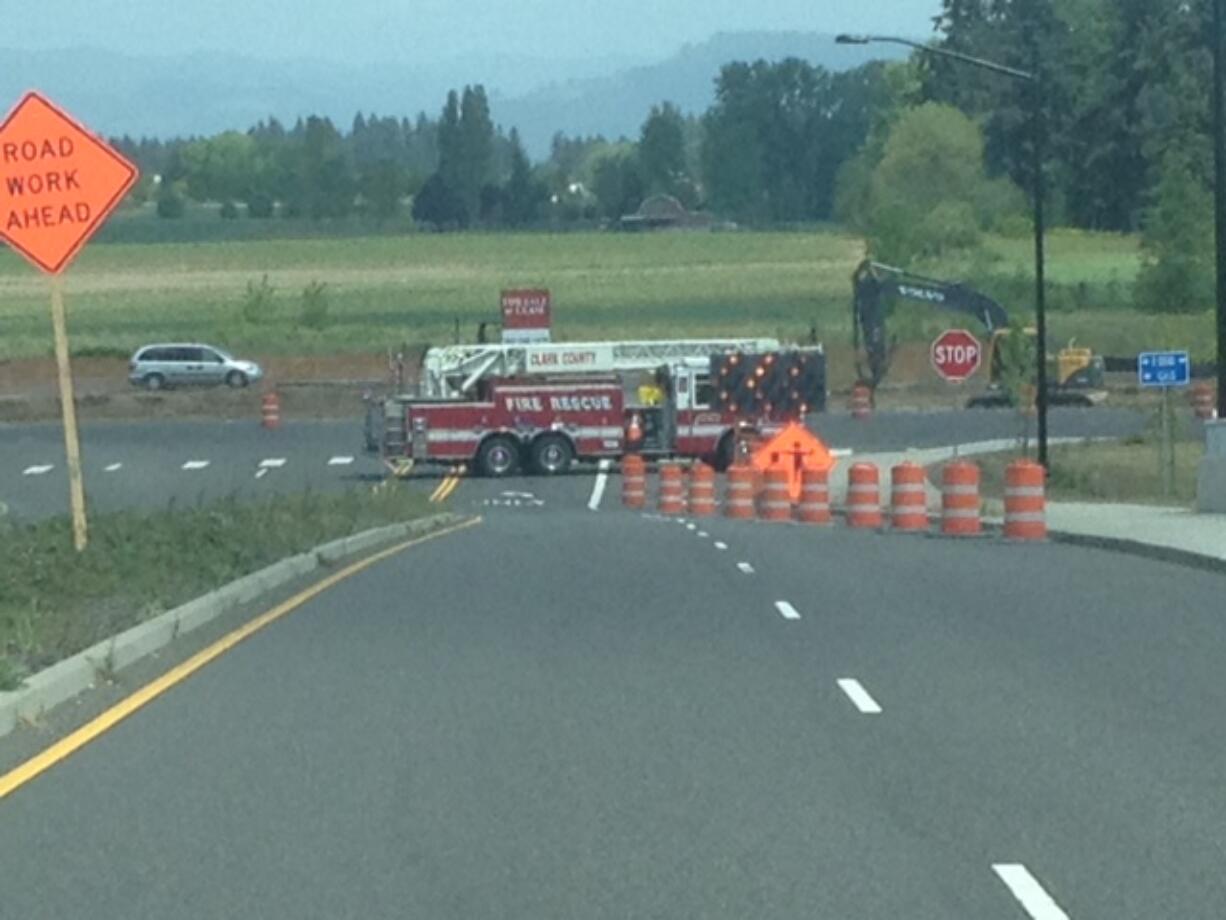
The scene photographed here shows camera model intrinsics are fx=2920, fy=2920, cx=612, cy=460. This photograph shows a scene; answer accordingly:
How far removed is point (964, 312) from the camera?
85562 millimetres

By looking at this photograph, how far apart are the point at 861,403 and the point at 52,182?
61142 millimetres

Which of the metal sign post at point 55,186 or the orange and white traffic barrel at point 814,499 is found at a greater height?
the metal sign post at point 55,186

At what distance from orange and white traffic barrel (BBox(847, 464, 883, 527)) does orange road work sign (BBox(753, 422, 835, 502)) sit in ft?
19.8

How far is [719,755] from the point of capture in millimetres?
14969

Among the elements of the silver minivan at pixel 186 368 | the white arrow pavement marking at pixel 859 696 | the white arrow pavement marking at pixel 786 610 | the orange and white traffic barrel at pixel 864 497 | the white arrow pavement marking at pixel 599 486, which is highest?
the white arrow pavement marking at pixel 859 696

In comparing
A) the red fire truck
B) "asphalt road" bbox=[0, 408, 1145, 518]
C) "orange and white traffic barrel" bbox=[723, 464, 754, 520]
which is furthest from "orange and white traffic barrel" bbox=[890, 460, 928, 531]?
the red fire truck

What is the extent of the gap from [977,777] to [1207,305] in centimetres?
9777

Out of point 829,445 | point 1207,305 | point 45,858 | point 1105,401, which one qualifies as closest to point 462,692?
point 45,858

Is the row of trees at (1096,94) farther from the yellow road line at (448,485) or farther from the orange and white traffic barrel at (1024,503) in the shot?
the orange and white traffic barrel at (1024,503)

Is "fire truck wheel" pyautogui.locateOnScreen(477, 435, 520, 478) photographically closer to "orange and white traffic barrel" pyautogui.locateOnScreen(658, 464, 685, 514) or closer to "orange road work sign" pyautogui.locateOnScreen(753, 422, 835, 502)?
"orange and white traffic barrel" pyautogui.locateOnScreen(658, 464, 685, 514)

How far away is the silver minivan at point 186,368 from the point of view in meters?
96.7

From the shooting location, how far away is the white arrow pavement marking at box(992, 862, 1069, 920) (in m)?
10.6

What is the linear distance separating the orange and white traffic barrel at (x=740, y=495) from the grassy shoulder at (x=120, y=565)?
17119 mm

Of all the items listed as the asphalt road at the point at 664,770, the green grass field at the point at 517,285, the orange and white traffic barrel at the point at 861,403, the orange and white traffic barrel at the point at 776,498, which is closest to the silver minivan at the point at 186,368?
the green grass field at the point at 517,285
